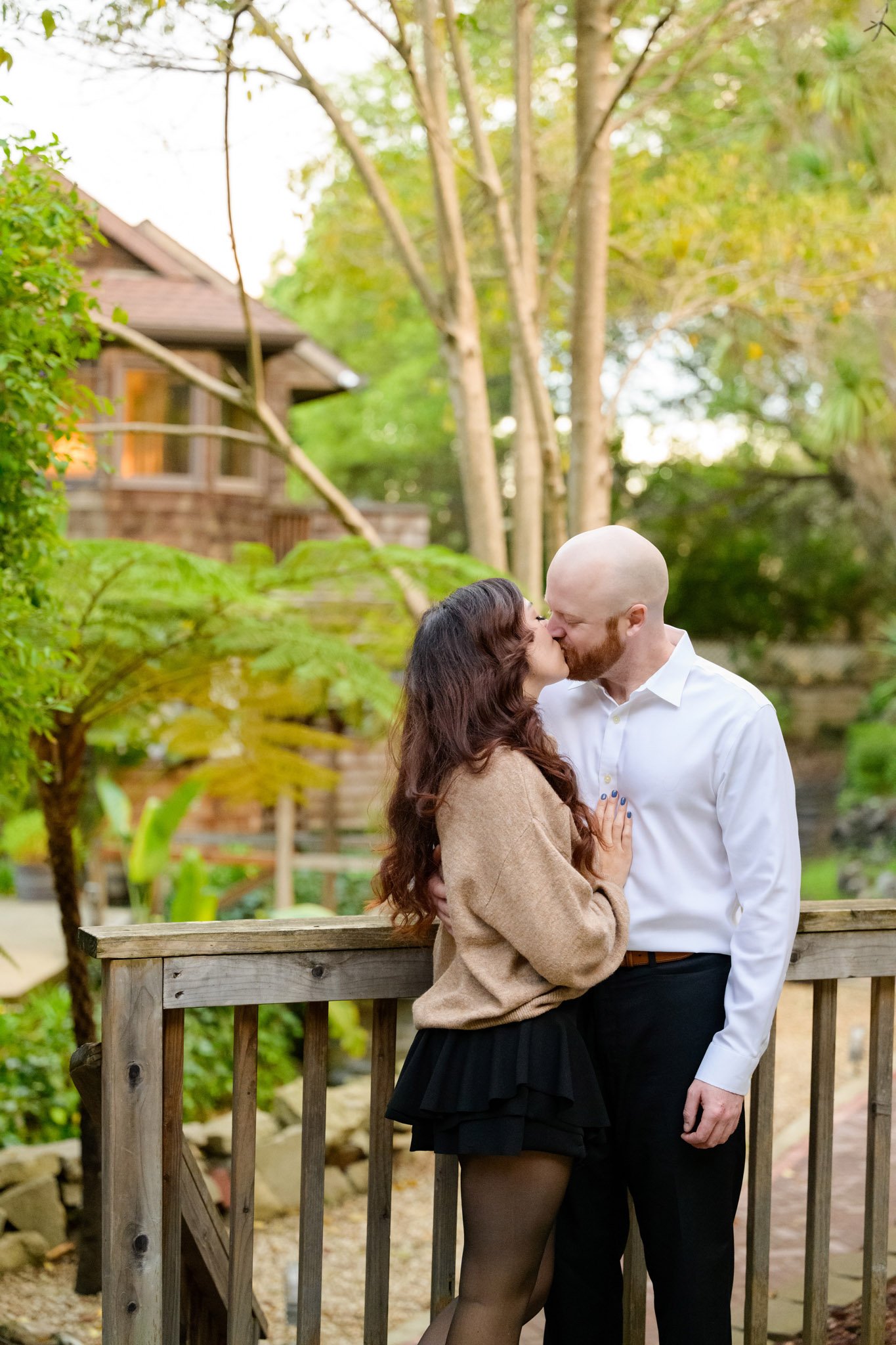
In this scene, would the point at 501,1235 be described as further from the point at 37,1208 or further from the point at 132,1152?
the point at 37,1208

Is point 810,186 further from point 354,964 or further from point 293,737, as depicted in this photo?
point 354,964

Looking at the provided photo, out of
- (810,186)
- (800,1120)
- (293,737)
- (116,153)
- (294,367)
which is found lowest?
(800,1120)

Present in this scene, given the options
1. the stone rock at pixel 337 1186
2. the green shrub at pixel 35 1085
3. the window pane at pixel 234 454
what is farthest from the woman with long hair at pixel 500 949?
the window pane at pixel 234 454

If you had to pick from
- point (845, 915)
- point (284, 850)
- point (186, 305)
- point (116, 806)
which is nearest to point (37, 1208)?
point (116, 806)

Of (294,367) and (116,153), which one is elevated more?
(294,367)

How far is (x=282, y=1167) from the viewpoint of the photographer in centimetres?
666

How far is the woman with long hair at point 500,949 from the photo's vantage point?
211 centimetres

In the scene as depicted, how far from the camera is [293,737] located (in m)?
8.27

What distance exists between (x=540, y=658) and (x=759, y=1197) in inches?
51.3

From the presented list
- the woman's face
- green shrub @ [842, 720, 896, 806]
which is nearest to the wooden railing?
the woman's face

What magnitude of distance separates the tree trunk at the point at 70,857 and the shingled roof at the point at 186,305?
897 centimetres

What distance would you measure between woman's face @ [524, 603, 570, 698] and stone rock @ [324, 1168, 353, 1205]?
538 centimetres

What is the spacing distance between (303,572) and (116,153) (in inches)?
78.7

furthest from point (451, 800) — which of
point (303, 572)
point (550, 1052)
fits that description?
point (303, 572)
